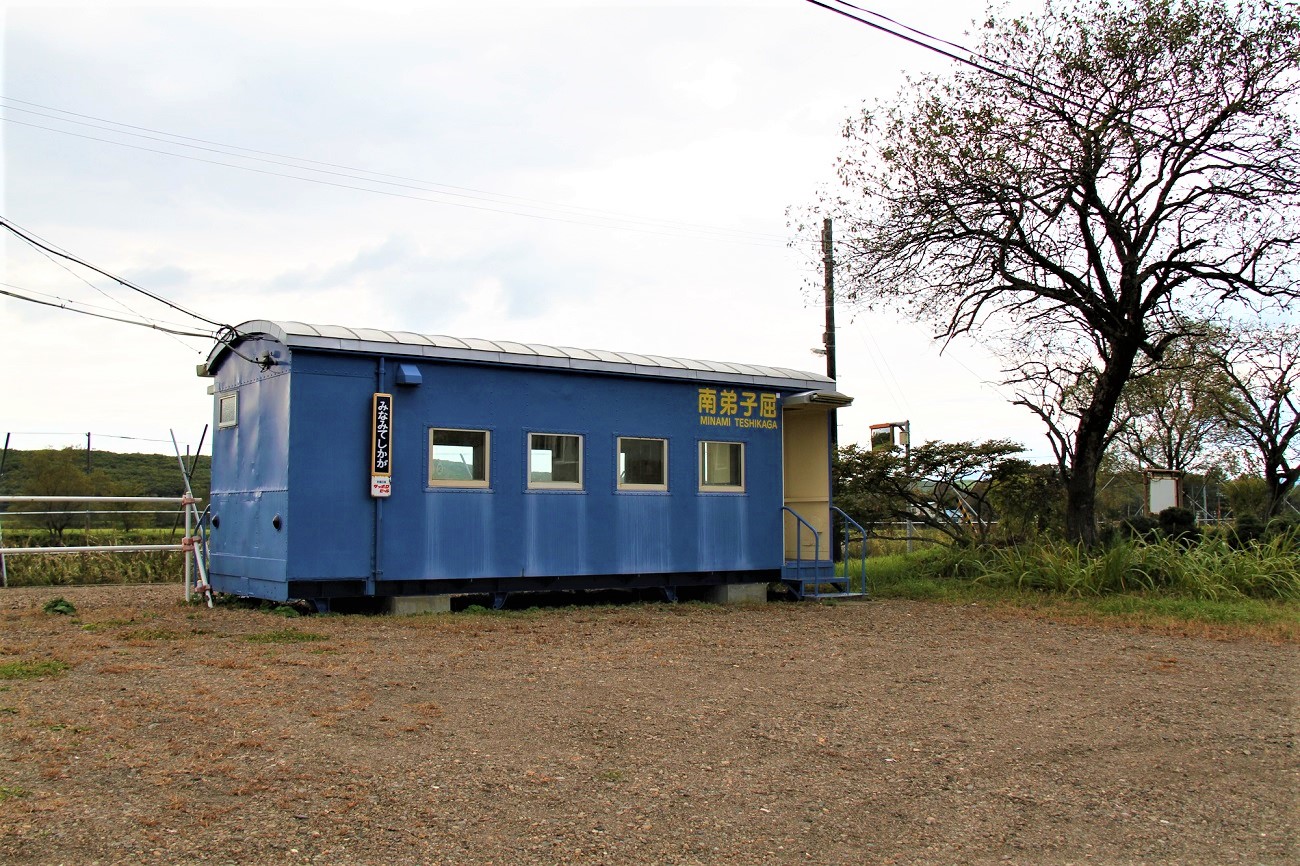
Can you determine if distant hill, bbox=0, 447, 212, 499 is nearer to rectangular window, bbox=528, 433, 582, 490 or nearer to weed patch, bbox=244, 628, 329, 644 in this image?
rectangular window, bbox=528, 433, 582, 490

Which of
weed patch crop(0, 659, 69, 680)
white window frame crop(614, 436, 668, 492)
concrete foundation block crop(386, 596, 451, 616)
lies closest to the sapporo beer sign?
concrete foundation block crop(386, 596, 451, 616)

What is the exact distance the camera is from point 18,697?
6215mm

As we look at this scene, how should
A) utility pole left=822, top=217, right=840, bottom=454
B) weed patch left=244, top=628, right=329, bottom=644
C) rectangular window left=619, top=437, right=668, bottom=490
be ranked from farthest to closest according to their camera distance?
utility pole left=822, top=217, right=840, bottom=454 → rectangular window left=619, top=437, right=668, bottom=490 → weed patch left=244, top=628, right=329, bottom=644

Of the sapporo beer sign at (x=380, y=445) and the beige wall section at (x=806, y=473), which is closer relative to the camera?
the sapporo beer sign at (x=380, y=445)

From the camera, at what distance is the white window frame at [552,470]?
12.1m

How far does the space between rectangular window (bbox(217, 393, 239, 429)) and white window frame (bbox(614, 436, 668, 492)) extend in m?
4.22

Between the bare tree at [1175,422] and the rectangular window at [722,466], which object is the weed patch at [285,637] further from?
the bare tree at [1175,422]

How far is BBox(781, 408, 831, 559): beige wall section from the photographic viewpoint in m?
14.8

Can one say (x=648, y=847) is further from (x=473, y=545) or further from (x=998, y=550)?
(x=998, y=550)

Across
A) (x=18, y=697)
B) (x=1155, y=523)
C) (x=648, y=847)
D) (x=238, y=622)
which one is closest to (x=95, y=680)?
(x=18, y=697)

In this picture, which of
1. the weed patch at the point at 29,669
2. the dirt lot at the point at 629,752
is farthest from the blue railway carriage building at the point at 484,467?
the weed patch at the point at 29,669

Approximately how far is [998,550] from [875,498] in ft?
7.75

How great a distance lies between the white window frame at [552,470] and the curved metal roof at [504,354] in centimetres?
77

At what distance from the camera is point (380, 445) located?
1104 cm
